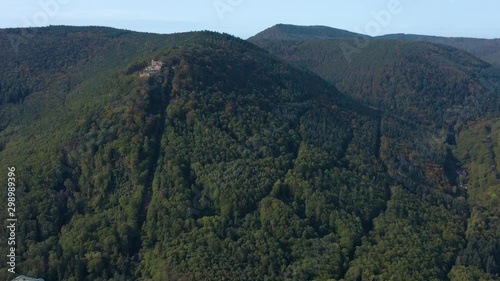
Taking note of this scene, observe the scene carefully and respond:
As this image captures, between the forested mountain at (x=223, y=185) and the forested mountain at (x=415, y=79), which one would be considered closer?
the forested mountain at (x=223, y=185)

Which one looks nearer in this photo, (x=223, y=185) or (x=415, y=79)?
(x=223, y=185)

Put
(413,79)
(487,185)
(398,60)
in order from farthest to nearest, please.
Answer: (398,60), (413,79), (487,185)

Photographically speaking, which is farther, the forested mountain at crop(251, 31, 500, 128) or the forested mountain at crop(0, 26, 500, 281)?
the forested mountain at crop(251, 31, 500, 128)

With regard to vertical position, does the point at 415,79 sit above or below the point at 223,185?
above

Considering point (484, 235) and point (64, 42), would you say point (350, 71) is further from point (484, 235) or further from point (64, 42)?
point (484, 235)

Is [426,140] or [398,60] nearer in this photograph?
[426,140]

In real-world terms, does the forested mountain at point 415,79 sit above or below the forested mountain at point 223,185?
above

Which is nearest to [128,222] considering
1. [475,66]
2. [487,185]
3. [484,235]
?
[484,235]

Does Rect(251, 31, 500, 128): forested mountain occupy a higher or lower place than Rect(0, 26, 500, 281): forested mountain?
higher
